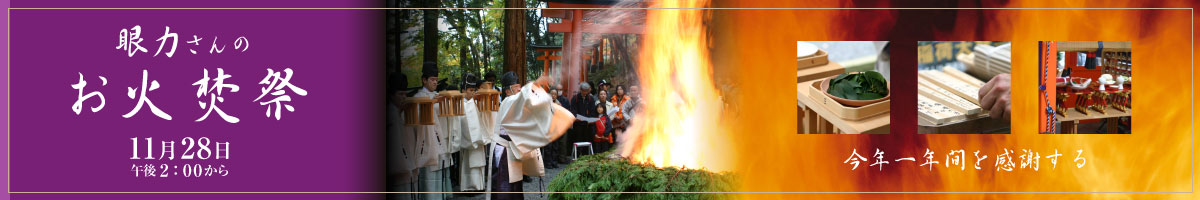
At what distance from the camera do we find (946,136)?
541 cm

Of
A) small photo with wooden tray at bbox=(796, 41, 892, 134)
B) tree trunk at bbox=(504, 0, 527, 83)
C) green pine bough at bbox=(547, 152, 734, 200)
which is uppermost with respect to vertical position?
tree trunk at bbox=(504, 0, 527, 83)

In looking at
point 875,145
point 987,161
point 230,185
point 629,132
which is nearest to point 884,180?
point 875,145

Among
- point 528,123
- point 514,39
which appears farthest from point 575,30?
point 528,123

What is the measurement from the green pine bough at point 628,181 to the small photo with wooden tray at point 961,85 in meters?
1.21

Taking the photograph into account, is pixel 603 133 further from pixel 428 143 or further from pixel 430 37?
pixel 430 37

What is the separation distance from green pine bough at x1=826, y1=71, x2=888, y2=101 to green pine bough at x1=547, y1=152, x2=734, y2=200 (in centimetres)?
79

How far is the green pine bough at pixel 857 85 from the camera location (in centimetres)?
527

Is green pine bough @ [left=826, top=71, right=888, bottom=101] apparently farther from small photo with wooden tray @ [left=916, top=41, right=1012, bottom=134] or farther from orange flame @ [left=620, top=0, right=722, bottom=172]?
orange flame @ [left=620, top=0, right=722, bottom=172]

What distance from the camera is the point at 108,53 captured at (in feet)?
16.9

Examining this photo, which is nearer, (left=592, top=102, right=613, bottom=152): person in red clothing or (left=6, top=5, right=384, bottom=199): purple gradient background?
(left=6, top=5, right=384, bottom=199): purple gradient background

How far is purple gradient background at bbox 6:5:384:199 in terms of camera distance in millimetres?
5148

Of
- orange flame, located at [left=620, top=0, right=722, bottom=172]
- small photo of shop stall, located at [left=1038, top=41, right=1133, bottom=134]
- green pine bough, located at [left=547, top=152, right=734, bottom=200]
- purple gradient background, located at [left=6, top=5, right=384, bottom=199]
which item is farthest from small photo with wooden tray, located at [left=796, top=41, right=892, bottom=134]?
purple gradient background, located at [left=6, top=5, right=384, bottom=199]

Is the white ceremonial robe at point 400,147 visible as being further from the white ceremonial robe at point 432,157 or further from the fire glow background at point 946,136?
the fire glow background at point 946,136

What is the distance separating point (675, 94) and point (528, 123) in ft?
2.80
